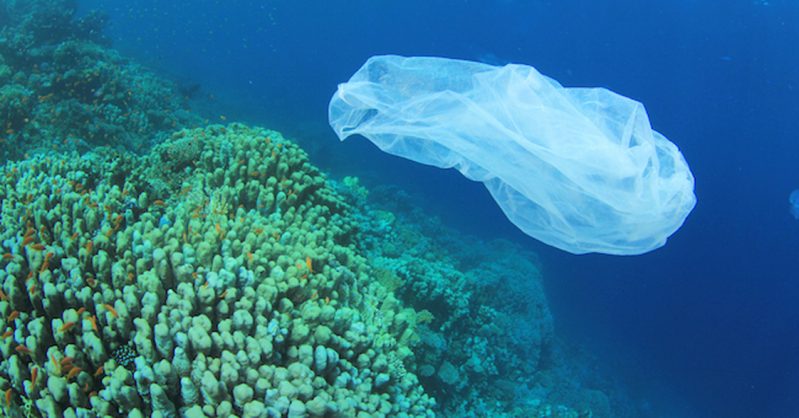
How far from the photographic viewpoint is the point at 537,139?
415 cm

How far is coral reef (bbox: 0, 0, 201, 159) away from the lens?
8.01 m

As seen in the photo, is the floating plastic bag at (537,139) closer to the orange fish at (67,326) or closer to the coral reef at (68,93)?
the orange fish at (67,326)

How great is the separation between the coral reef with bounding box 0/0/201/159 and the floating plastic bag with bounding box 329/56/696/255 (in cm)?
641

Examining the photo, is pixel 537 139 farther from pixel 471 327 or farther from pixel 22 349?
pixel 22 349

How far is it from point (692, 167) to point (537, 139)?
139 ft

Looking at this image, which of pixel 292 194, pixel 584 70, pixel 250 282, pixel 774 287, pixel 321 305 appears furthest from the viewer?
pixel 584 70

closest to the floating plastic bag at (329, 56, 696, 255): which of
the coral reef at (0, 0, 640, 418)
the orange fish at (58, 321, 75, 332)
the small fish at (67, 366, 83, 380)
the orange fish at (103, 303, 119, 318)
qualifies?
the coral reef at (0, 0, 640, 418)

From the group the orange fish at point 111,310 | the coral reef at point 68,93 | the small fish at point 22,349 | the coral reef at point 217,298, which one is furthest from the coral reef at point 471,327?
the coral reef at point 68,93

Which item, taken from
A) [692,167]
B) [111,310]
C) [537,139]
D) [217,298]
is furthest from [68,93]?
[692,167]

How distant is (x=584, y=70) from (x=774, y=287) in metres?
34.2

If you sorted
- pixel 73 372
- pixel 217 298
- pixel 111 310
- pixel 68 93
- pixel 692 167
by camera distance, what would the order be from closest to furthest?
pixel 73 372, pixel 111 310, pixel 217 298, pixel 68 93, pixel 692 167

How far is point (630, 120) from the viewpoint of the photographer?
4211 mm

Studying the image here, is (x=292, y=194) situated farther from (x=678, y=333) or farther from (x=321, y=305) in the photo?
(x=678, y=333)

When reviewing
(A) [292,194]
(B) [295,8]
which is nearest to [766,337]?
(A) [292,194]
